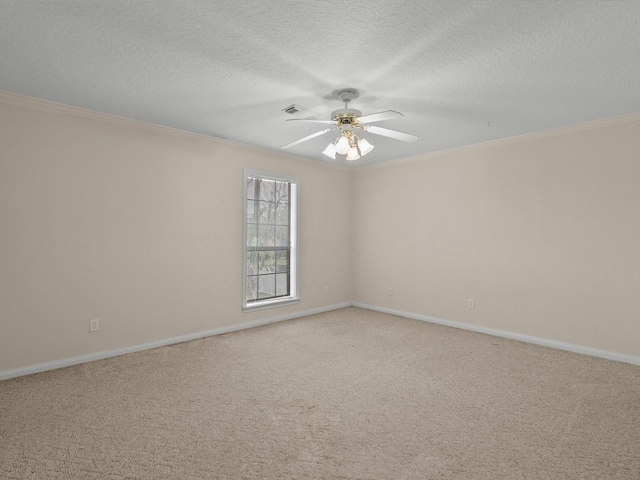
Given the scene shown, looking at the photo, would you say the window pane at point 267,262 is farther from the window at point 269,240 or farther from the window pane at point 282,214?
the window pane at point 282,214

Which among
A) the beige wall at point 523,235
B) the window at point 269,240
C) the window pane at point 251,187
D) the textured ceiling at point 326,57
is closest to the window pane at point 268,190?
the window at point 269,240

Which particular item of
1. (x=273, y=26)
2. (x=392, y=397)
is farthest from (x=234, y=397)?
(x=273, y=26)

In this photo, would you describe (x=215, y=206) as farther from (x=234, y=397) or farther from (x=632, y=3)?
(x=632, y=3)

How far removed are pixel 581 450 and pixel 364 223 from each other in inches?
166

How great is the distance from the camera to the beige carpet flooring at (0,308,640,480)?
193 centimetres

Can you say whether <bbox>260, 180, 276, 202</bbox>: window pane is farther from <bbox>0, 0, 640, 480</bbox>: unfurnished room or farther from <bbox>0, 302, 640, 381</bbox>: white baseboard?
<bbox>0, 302, 640, 381</bbox>: white baseboard

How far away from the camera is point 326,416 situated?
246 cm

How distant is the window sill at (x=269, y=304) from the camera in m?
4.77

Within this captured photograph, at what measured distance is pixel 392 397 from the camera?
2.76 meters

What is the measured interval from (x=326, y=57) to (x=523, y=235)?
10.5 ft

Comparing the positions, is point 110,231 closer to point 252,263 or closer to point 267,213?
point 252,263

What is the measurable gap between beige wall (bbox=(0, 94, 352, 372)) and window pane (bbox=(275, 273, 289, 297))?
0.34 meters

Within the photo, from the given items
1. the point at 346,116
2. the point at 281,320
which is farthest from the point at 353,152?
the point at 281,320

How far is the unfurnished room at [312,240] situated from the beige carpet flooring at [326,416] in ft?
0.07
